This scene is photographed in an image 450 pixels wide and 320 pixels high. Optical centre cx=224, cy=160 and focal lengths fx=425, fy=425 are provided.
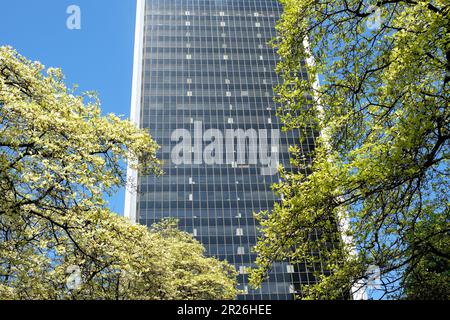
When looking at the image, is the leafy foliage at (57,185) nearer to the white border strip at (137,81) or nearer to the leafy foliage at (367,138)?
the leafy foliage at (367,138)

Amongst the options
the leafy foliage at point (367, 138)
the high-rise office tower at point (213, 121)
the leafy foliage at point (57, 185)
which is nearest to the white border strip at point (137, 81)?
the high-rise office tower at point (213, 121)

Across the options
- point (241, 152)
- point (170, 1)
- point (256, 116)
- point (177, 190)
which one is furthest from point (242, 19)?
point (177, 190)

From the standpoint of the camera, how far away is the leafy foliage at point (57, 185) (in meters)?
11.9

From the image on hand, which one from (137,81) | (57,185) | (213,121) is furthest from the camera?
(137,81)

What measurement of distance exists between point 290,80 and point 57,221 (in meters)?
8.38

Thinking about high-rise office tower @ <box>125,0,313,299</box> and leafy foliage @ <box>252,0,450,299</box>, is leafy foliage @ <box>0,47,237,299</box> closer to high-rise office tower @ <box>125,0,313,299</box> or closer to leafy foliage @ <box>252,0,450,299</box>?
leafy foliage @ <box>252,0,450,299</box>

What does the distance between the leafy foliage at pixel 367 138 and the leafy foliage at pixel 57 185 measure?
4.96m

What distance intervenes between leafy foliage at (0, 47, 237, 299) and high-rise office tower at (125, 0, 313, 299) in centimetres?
6143

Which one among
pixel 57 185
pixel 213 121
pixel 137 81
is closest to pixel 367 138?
pixel 57 185

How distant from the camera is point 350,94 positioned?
11.8 metres

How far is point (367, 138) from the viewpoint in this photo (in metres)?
12.1

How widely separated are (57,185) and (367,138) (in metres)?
8.73

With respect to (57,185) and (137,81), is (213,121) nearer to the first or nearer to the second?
(137,81)

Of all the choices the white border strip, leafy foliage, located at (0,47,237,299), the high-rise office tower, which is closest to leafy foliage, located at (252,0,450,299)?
leafy foliage, located at (0,47,237,299)
